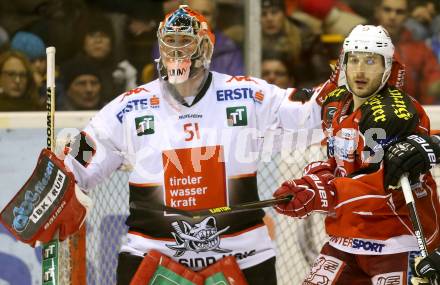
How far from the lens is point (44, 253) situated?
395 centimetres

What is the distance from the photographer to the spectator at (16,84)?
5.30 metres

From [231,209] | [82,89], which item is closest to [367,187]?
[231,209]

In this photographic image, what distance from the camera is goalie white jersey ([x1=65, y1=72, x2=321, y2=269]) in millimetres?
3793

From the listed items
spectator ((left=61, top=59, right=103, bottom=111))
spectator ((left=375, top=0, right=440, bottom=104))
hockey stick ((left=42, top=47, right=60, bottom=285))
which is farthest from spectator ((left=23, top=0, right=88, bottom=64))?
hockey stick ((left=42, top=47, right=60, bottom=285))

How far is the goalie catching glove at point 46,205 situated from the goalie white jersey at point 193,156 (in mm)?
92

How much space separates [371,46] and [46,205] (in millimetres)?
1307

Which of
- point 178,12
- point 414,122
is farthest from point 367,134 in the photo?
point 178,12

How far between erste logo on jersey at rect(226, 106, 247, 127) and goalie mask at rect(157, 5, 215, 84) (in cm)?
20

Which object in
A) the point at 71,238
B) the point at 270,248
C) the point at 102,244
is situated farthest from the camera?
the point at 102,244

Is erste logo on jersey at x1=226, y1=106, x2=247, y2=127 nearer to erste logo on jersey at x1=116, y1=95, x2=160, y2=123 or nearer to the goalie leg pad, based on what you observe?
erste logo on jersey at x1=116, y1=95, x2=160, y2=123

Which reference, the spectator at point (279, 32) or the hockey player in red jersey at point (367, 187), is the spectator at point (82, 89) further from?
the hockey player in red jersey at point (367, 187)

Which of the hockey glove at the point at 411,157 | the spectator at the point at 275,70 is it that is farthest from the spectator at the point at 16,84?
the hockey glove at the point at 411,157

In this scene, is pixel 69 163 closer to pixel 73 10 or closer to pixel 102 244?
pixel 102 244

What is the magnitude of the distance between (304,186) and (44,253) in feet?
3.36
